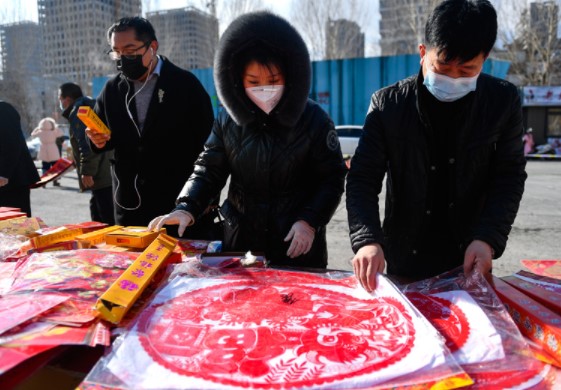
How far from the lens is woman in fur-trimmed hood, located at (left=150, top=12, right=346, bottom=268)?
5.15ft

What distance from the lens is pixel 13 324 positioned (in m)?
0.90

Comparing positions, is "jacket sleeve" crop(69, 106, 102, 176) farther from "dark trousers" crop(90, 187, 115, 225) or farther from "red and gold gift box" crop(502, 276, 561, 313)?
"red and gold gift box" crop(502, 276, 561, 313)

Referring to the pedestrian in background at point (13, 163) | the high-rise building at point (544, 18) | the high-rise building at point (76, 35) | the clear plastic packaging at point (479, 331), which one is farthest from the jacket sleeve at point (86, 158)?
the high-rise building at point (76, 35)

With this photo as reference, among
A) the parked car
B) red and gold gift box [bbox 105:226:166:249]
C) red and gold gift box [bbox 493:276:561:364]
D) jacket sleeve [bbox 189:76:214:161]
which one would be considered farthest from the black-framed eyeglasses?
the parked car

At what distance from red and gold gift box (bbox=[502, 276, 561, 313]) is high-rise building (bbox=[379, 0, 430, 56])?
22.7 metres

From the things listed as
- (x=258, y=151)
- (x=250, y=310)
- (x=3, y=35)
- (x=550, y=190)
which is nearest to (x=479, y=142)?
(x=258, y=151)

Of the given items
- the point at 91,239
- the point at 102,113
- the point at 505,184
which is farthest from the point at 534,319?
the point at 102,113

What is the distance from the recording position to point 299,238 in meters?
1.45

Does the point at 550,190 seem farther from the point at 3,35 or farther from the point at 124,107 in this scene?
the point at 3,35

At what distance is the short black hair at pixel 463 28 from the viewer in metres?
1.22

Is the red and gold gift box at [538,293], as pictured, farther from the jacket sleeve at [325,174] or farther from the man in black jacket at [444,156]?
the jacket sleeve at [325,174]

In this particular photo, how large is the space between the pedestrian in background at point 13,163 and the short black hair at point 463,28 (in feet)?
10.2

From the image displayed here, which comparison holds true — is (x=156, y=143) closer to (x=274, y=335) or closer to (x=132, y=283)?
(x=132, y=283)

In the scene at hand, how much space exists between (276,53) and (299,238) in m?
0.64
